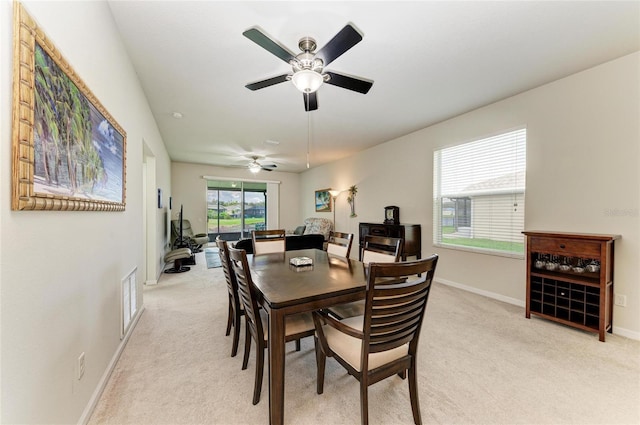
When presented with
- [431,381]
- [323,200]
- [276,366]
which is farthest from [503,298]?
[323,200]

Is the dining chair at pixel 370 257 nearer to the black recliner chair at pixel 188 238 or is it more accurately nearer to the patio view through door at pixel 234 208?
the black recliner chair at pixel 188 238

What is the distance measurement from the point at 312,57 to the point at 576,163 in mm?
2975

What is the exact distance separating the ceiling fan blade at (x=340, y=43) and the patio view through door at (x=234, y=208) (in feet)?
21.2

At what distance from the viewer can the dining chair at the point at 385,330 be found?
3.82 ft

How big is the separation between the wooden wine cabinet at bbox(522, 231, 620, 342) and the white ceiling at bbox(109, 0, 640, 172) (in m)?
1.75

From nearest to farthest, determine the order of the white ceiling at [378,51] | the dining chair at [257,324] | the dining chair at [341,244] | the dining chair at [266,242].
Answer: the dining chair at [257,324], the white ceiling at [378,51], the dining chair at [341,244], the dining chair at [266,242]

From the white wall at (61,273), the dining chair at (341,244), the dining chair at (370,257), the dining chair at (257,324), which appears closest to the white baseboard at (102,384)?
the white wall at (61,273)

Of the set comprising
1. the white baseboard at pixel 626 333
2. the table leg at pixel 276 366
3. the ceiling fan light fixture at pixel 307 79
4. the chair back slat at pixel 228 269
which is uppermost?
the ceiling fan light fixture at pixel 307 79

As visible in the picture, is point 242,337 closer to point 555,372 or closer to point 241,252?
point 241,252

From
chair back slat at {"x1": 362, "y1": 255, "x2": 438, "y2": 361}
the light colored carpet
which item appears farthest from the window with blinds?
chair back slat at {"x1": 362, "y1": 255, "x2": 438, "y2": 361}

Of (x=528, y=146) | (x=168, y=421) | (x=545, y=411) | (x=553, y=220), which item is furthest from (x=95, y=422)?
(x=528, y=146)

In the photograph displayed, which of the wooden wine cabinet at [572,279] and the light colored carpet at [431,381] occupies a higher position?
the wooden wine cabinet at [572,279]

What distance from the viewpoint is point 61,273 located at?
1.19m

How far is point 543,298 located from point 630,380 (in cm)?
100
